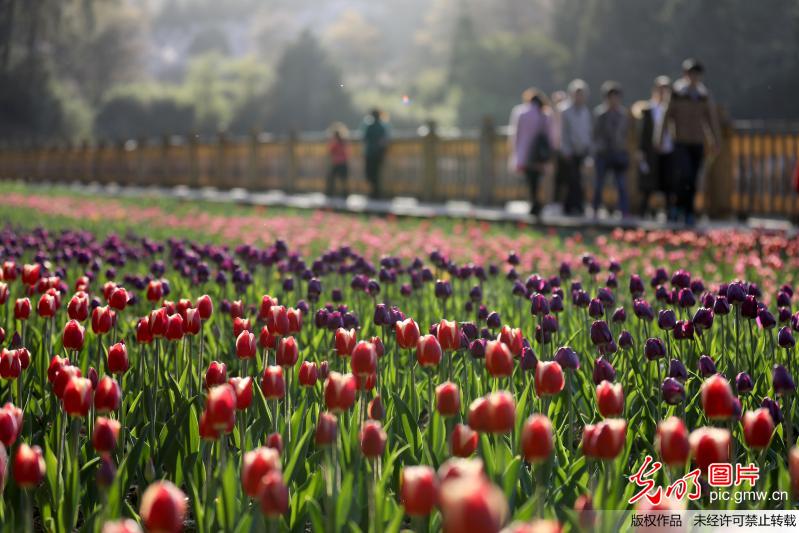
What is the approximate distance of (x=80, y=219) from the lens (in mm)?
14438

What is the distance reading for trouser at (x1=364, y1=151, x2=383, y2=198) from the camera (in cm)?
2266

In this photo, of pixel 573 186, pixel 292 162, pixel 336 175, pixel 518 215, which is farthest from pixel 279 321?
pixel 292 162

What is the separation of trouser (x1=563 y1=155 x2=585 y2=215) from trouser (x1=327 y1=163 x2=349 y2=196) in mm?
8234

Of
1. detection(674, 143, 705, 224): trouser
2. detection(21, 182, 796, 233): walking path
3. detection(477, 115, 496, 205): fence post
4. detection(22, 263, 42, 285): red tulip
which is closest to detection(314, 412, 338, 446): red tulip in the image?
detection(22, 263, 42, 285): red tulip

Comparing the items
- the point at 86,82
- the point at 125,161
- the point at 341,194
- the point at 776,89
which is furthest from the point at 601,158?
the point at 86,82

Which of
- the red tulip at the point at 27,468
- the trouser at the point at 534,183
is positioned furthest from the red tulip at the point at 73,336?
the trouser at the point at 534,183

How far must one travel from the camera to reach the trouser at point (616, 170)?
15086 millimetres

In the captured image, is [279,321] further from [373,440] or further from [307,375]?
[373,440]

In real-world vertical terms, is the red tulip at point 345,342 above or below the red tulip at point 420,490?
above

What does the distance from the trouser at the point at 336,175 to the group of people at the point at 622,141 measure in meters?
7.98

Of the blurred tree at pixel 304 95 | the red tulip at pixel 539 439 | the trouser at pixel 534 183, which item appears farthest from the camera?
the blurred tree at pixel 304 95

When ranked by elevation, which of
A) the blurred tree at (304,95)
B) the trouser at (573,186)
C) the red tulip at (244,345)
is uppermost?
the blurred tree at (304,95)

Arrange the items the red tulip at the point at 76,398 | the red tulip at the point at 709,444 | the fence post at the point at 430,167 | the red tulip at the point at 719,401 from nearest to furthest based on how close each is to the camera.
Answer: the red tulip at the point at 709,444, the red tulip at the point at 719,401, the red tulip at the point at 76,398, the fence post at the point at 430,167

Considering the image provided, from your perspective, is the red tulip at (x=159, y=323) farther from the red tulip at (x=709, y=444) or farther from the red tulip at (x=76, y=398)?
the red tulip at (x=709, y=444)
